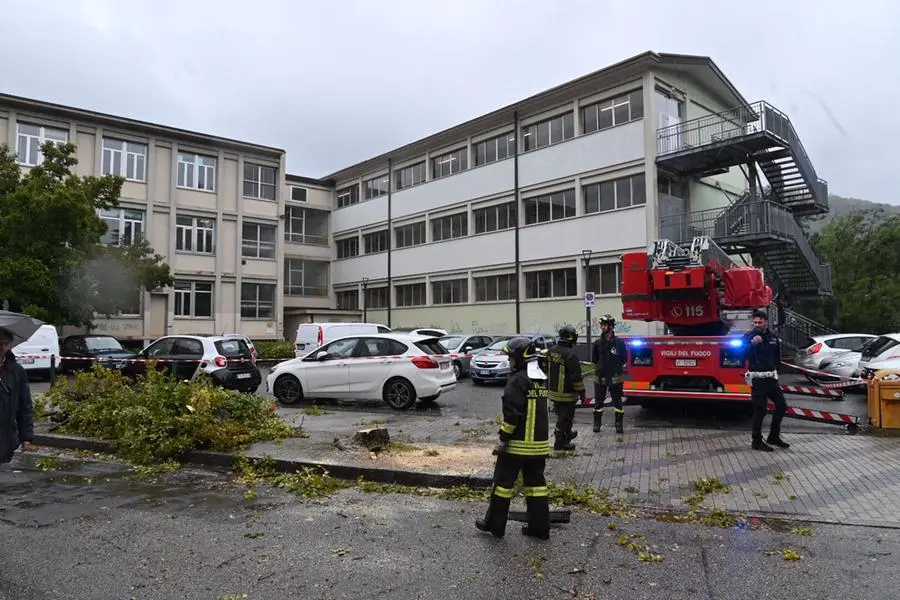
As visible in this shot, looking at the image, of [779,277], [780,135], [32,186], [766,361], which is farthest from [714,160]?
[32,186]

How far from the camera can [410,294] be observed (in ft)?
124

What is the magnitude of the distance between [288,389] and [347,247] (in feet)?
98.7

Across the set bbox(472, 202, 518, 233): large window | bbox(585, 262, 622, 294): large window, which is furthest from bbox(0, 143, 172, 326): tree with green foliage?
bbox(585, 262, 622, 294): large window

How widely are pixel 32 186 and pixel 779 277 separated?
1166 inches

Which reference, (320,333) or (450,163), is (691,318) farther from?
(450,163)

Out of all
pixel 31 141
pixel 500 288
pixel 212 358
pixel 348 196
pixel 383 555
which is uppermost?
pixel 348 196

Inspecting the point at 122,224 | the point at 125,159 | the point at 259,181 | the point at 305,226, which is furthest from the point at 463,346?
the point at 305,226

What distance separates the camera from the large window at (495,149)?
31347 millimetres

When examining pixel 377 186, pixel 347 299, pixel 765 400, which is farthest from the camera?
pixel 347 299

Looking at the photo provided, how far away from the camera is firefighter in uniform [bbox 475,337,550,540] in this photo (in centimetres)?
506

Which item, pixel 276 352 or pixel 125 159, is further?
pixel 125 159

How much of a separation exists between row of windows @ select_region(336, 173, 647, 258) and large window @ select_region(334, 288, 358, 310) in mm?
2664

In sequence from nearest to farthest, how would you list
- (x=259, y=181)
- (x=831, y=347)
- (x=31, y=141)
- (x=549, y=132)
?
(x=831, y=347), (x=549, y=132), (x=31, y=141), (x=259, y=181)

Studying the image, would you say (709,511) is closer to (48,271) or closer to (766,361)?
(766,361)
